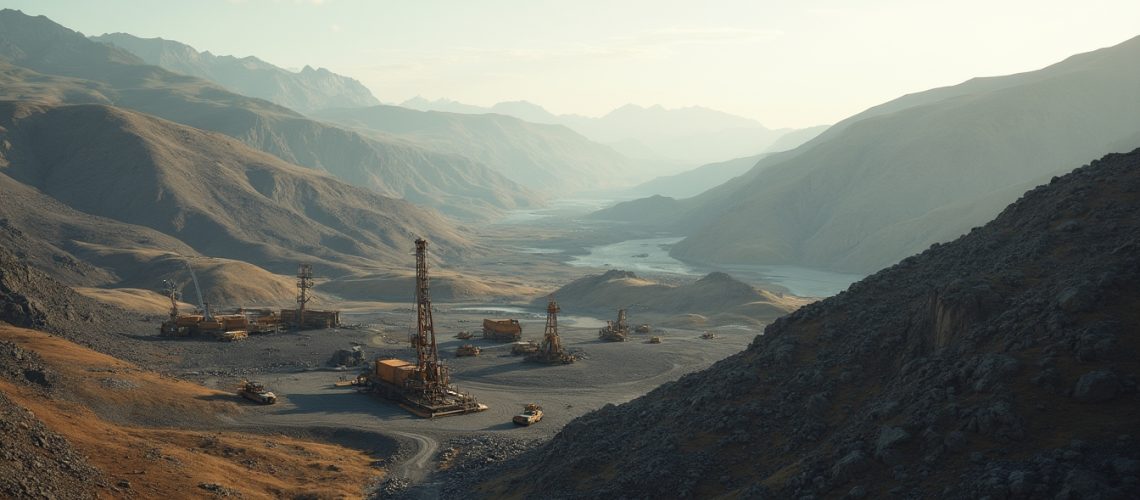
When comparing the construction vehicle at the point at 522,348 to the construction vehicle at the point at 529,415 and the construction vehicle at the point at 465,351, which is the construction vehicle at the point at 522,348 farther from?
the construction vehicle at the point at 529,415

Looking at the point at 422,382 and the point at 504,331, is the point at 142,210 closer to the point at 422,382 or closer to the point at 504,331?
the point at 504,331

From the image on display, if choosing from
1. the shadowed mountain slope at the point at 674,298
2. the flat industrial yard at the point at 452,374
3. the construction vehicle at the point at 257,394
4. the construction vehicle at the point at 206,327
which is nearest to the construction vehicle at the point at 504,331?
the flat industrial yard at the point at 452,374

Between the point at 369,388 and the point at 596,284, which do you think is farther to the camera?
the point at 596,284

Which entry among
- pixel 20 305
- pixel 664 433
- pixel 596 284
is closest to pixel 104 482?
pixel 664 433

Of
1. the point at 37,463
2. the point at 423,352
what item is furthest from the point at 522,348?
the point at 37,463

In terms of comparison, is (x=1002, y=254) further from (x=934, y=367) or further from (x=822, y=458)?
(x=822, y=458)

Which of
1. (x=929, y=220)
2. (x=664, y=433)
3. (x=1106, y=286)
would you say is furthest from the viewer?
(x=929, y=220)
